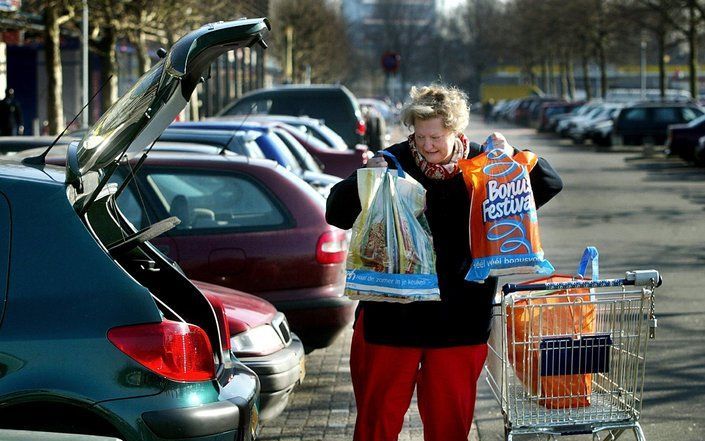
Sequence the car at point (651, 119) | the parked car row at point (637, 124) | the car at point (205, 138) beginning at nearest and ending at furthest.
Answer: the car at point (205, 138) < the parked car row at point (637, 124) < the car at point (651, 119)

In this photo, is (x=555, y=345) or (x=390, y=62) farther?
(x=390, y=62)

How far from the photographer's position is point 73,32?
33.7m

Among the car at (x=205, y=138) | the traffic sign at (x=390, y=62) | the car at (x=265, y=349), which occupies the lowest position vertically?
the car at (x=265, y=349)

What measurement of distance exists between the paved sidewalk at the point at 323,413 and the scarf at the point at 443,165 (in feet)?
7.63

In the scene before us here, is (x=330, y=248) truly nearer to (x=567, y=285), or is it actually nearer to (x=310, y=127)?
(x=567, y=285)

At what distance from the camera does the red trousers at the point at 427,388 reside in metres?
4.61

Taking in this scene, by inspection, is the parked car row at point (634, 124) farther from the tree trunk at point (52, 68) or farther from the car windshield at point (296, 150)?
the car windshield at point (296, 150)

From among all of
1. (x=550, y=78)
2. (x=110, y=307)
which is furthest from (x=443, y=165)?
(x=550, y=78)

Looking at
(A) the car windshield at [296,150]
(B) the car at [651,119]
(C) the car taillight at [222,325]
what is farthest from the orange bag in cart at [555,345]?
(B) the car at [651,119]

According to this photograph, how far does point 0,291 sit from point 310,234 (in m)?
3.80

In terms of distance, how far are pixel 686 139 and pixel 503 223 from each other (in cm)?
2983

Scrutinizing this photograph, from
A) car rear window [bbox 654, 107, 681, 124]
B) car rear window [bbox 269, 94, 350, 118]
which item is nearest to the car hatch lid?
car rear window [bbox 269, 94, 350, 118]

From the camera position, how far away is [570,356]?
4426 mm

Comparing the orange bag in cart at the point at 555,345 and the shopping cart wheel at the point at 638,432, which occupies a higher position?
the orange bag in cart at the point at 555,345
